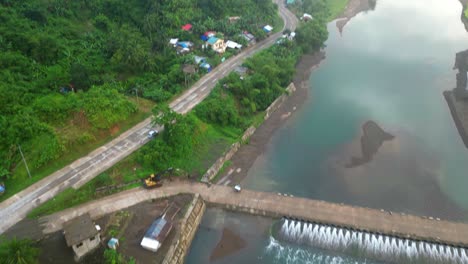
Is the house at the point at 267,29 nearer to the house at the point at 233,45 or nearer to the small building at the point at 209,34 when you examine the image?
the house at the point at 233,45

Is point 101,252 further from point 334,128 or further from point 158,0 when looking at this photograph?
point 158,0

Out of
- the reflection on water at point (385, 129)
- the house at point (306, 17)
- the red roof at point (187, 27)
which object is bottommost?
the reflection on water at point (385, 129)

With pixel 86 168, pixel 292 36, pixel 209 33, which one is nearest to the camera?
pixel 86 168

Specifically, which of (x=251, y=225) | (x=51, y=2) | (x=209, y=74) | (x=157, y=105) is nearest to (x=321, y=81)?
(x=209, y=74)

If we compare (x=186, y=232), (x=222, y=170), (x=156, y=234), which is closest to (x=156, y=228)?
(x=156, y=234)

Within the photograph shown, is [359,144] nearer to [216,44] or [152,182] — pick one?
[152,182]

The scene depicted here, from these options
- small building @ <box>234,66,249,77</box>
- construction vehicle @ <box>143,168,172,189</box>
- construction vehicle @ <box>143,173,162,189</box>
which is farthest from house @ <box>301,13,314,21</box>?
construction vehicle @ <box>143,173,162,189</box>

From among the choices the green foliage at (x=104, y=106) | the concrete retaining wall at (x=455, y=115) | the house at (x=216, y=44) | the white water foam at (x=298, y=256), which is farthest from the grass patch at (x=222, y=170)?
the concrete retaining wall at (x=455, y=115)
